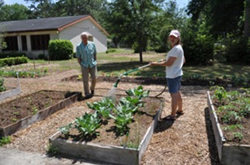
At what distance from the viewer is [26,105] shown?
542 cm

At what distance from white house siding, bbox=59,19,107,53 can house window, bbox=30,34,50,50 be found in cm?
170

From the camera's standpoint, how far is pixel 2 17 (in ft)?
190

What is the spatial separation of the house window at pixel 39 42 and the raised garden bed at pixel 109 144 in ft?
66.4

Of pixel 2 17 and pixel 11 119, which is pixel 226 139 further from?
pixel 2 17

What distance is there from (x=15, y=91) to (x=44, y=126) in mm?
3191

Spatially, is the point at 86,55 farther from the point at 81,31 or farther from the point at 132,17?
the point at 81,31

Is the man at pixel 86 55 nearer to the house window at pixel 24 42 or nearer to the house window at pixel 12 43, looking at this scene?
the house window at pixel 24 42

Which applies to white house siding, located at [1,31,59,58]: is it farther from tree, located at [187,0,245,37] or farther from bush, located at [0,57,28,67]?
tree, located at [187,0,245,37]

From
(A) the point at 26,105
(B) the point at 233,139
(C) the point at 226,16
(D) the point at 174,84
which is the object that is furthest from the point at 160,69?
(C) the point at 226,16

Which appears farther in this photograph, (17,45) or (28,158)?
(17,45)

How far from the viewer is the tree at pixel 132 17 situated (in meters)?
13.8

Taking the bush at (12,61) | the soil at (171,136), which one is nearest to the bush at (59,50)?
the bush at (12,61)

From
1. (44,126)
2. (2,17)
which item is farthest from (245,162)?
(2,17)

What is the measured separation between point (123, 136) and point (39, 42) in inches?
846
